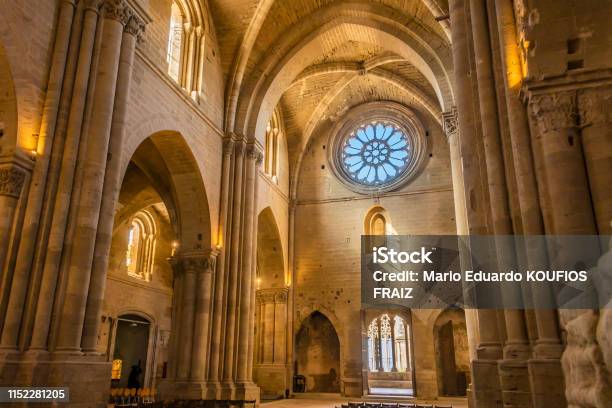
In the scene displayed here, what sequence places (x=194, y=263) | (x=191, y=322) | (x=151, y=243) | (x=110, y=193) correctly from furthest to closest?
1. (x=151, y=243)
2. (x=194, y=263)
3. (x=191, y=322)
4. (x=110, y=193)

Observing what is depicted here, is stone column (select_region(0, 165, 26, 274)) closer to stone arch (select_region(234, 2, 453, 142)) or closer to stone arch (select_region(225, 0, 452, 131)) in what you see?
stone arch (select_region(225, 0, 452, 131))

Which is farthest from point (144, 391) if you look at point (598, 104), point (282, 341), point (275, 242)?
point (598, 104)

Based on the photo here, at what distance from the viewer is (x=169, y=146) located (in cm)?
1381

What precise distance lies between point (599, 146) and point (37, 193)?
8.13m

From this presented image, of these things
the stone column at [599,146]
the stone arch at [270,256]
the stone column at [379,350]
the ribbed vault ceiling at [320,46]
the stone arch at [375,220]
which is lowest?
the stone column at [379,350]

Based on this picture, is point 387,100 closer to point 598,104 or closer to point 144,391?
point 144,391

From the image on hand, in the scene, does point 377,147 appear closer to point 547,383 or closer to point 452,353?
point 452,353

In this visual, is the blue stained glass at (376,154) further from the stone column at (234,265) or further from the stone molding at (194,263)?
the stone molding at (194,263)

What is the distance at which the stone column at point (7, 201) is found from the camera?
7.88 metres

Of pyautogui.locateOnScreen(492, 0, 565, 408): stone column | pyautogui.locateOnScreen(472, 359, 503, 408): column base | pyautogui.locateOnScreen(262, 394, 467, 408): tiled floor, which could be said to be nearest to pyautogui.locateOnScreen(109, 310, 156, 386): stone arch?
pyautogui.locateOnScreen(262, 394, 467, 408): tiled floor

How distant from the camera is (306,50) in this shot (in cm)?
1736

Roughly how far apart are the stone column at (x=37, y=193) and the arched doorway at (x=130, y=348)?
12304mm

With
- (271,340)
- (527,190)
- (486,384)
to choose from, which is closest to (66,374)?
(486,384)

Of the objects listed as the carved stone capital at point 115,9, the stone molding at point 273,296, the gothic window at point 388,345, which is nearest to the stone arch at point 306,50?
the carved stone capital at point 115,9
